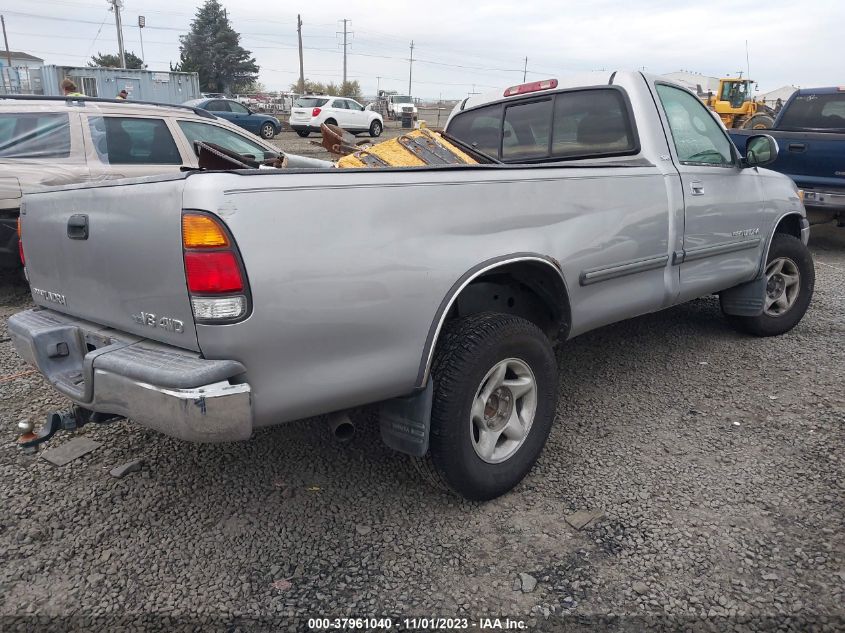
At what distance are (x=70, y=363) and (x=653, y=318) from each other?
14.7 ft

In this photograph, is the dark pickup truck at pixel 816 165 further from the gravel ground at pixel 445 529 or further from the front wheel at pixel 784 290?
the gravel ground at pixel 445 529

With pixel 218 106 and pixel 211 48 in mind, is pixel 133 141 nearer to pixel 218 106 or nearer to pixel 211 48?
pixel 218 106

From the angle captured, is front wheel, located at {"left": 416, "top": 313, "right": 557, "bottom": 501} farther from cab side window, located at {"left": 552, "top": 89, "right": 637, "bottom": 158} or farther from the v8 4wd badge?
cab side window, located at {"left": 552, "top": 89, "right": 637, "bottom": 158}

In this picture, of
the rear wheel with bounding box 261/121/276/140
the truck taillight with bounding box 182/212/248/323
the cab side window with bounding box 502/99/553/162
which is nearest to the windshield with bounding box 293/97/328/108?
the rear wheel with bounding box 261/121/276/140

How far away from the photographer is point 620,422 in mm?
3605

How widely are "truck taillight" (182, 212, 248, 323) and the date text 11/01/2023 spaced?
1.06 meters

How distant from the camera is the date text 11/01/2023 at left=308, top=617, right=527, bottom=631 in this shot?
2.12 m

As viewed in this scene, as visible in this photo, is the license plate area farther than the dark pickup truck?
No

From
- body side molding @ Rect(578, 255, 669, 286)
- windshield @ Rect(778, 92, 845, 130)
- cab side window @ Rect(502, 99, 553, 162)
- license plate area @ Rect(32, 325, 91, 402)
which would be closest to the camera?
license plate area @ Rect(32, 325, 91, 402)

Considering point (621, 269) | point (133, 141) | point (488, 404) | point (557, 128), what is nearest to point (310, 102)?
point (133, 141)

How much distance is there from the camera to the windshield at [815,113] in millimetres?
9586

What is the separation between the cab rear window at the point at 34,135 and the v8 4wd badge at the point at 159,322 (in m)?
4.60

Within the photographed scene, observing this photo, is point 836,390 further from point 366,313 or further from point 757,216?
point 366,313

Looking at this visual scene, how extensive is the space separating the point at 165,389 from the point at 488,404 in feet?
4.53
